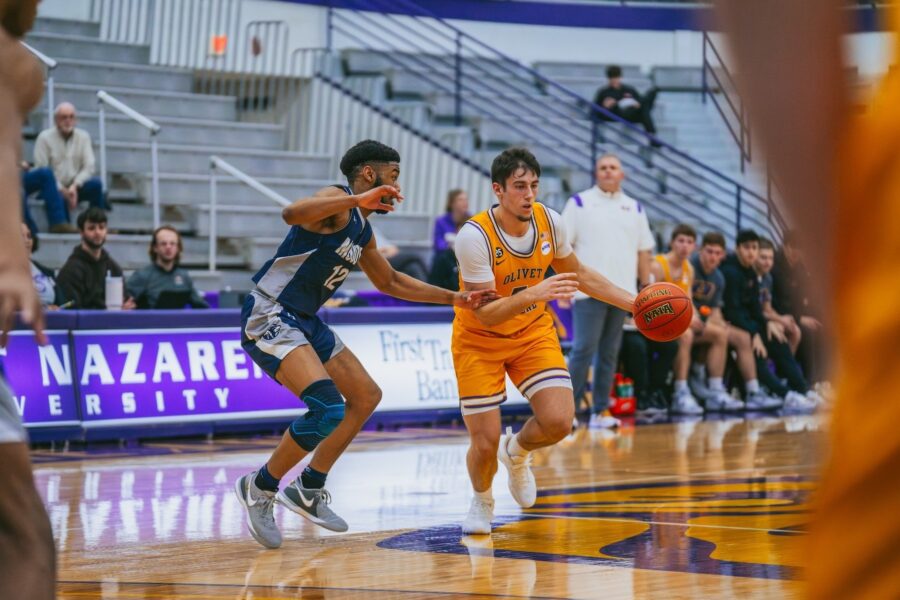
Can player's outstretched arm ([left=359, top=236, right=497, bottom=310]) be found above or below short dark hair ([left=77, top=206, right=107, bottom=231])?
below

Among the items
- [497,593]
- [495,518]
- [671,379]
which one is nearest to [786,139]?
[497,593]

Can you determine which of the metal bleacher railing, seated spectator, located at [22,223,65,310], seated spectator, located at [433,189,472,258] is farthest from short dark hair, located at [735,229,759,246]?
seated spectator, located at [22,223,65,310]

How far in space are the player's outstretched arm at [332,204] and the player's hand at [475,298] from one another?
23.9 inches

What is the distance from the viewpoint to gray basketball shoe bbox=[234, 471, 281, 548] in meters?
6.23

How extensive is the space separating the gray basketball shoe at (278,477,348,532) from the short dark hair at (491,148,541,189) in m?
1.78

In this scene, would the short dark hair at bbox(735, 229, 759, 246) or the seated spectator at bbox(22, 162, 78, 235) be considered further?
the short dark hair at bbox(735, 229, 759, 246)

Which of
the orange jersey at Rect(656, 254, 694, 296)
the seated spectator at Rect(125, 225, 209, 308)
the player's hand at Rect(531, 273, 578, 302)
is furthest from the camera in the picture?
the orange jersey at Rect(656, 254, 694, 296)

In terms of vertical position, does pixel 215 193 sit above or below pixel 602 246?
above

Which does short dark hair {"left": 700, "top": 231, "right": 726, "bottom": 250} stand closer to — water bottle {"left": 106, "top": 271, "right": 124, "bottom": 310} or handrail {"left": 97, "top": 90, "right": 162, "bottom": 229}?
handrail {"left": 97, "top": 90, "right": 162, "bottom": 229}

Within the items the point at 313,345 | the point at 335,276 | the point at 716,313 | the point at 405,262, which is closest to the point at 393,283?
the point at 335,276

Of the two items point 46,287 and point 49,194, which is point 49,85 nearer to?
point 49,194

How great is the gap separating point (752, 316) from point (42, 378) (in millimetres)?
8012

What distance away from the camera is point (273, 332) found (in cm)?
650

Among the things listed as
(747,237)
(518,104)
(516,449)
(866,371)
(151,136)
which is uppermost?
(518,104)
